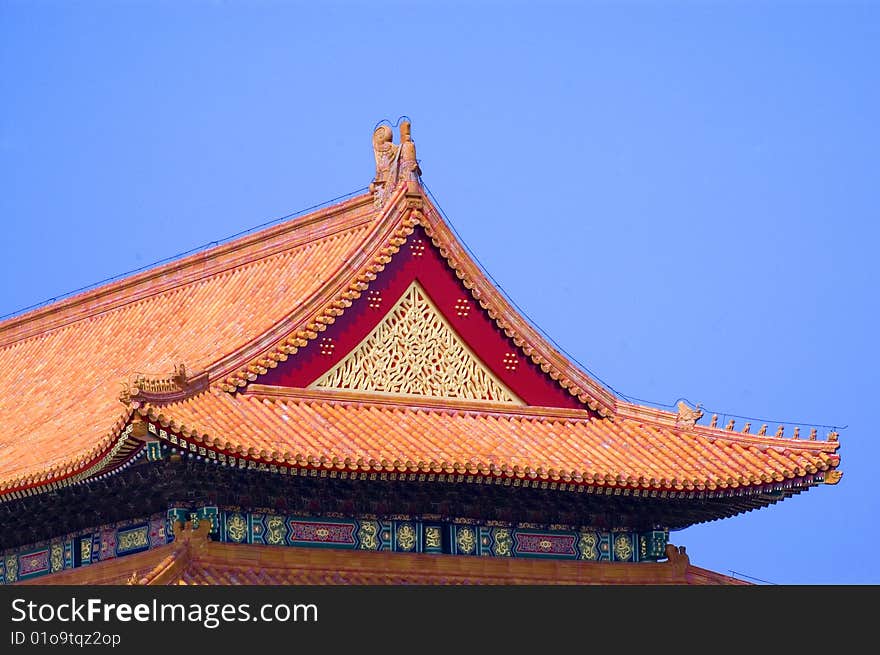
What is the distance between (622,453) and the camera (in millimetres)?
34188

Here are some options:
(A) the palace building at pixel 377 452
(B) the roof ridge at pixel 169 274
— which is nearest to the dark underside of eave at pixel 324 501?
(A) the palace building at pixel 377 452

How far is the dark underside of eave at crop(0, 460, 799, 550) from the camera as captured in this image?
31797mm

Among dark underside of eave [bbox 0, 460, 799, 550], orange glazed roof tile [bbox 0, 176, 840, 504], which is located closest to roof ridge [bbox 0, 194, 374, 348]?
orange glazed roof tile [bbox 0, 176, 840, 504]

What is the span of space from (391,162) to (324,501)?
5288mm

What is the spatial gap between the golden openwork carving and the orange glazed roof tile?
22cm

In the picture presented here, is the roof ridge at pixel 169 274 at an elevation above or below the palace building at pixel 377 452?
above

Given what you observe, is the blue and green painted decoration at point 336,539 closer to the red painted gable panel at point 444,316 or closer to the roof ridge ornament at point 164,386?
the roof ridge ornament at point 164,386

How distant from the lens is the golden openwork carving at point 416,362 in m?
33.7

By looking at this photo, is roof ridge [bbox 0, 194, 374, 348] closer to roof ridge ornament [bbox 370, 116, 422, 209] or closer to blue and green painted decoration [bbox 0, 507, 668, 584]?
roof ridge ornament [bbox 370, 116, 422, 209]

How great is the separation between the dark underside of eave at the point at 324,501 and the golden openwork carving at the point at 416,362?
1.60 m

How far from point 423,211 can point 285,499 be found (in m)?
4.72
